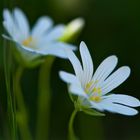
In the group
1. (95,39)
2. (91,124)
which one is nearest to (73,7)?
(95,39)

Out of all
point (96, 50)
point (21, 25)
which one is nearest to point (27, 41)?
point (21, 25)

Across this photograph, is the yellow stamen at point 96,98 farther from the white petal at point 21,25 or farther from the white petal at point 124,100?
the white petal at point 21,25

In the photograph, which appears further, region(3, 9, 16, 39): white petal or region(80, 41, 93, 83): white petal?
region(3, 9, 16, 39): white petal

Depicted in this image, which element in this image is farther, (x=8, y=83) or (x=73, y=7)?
(x=73, y=7)

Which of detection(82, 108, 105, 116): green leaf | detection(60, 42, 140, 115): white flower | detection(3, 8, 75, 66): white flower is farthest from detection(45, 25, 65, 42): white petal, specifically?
detection(82, 108, 105, 116): green leaf

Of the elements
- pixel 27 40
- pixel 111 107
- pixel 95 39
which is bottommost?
pixel 111 107

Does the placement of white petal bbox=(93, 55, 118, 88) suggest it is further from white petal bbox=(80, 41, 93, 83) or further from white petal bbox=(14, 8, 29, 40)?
white petal bbox=(14, 8, 29, 40)

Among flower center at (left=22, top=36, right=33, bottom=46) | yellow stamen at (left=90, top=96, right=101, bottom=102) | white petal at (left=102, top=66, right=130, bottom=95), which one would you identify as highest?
flower center at (left=22, top=36, right=33, bottom=46)

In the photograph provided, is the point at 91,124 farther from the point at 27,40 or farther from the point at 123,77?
the point at 123,77
